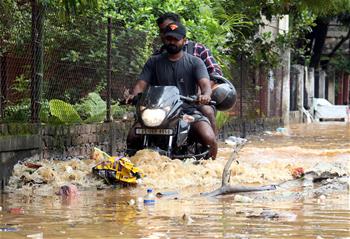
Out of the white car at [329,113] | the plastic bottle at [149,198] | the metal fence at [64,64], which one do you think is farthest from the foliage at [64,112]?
the white car at [329,113]

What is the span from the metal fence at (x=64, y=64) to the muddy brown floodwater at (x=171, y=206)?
0.97 meters

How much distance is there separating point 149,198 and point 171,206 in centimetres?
61

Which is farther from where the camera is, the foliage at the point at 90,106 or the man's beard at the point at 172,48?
the foliage at the point at 90,106

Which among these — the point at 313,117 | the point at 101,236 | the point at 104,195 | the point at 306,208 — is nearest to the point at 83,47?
the point at 104,195

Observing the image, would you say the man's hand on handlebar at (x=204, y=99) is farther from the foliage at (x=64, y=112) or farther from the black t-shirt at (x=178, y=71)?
the foliage at (x=64, y=112)

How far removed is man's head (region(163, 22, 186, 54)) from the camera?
1016cm

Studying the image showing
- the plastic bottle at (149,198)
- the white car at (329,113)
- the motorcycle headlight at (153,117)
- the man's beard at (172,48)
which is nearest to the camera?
the plastic bottle at (149,198)

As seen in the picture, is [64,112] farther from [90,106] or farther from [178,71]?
[178,71]

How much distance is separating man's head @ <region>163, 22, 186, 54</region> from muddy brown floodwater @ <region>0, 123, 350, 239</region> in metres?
1.34

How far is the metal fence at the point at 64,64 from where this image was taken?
1016 centimetres

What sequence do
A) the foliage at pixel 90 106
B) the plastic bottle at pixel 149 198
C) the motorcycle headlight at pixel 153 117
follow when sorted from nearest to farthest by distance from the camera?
the plastic bottle at pixel 149 198 → the motorcycle headlight at pixel 153 117 → the foliage at pixel 90 106

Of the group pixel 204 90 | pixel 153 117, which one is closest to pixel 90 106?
pixel 204 90

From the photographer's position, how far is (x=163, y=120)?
9.45m

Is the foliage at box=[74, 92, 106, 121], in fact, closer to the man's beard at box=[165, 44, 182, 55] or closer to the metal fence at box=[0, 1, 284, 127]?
the metal fence at box=[0, 1, 284, 127]
